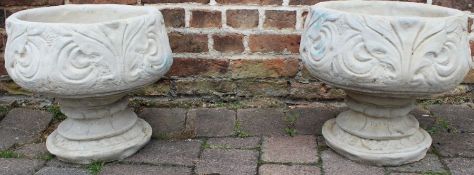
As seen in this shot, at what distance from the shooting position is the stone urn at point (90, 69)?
64.0 inches

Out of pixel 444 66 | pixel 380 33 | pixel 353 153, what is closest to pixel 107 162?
pixel 353 153

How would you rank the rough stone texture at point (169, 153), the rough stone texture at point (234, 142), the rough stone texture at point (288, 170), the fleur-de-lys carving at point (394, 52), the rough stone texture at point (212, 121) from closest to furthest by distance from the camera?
the fleur-de-lys carving at point (394, 52) < the rough stone texture at point (288, 170) < the rough stone texture at point (169, 153) < the rough stone texture at point (234, 142) < the rough stone texture at point (212, 121)

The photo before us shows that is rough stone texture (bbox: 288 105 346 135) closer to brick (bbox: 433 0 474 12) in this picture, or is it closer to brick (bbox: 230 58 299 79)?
brick (bbox: 230 58 299 79)

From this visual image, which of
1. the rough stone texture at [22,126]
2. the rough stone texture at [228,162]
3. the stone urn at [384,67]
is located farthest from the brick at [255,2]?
the rough stone texture at [22,126]

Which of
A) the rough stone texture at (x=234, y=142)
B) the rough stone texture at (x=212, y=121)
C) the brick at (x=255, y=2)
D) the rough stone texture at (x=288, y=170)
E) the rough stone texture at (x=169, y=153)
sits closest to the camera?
the rough stone texture at (x=288, y=170)

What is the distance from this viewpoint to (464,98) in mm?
2369

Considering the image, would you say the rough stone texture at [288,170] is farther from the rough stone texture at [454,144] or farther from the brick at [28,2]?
the brick at [28,2]

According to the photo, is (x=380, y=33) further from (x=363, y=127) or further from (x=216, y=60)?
(x=216, y=60)

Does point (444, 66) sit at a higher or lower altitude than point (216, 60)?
higher

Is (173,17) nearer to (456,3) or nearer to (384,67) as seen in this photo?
(384,67)

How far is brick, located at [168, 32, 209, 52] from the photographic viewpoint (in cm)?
227

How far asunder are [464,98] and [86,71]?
5.43 feet

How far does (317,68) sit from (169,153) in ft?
1.99

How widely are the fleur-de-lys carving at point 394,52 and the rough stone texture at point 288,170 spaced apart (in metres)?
0.31
